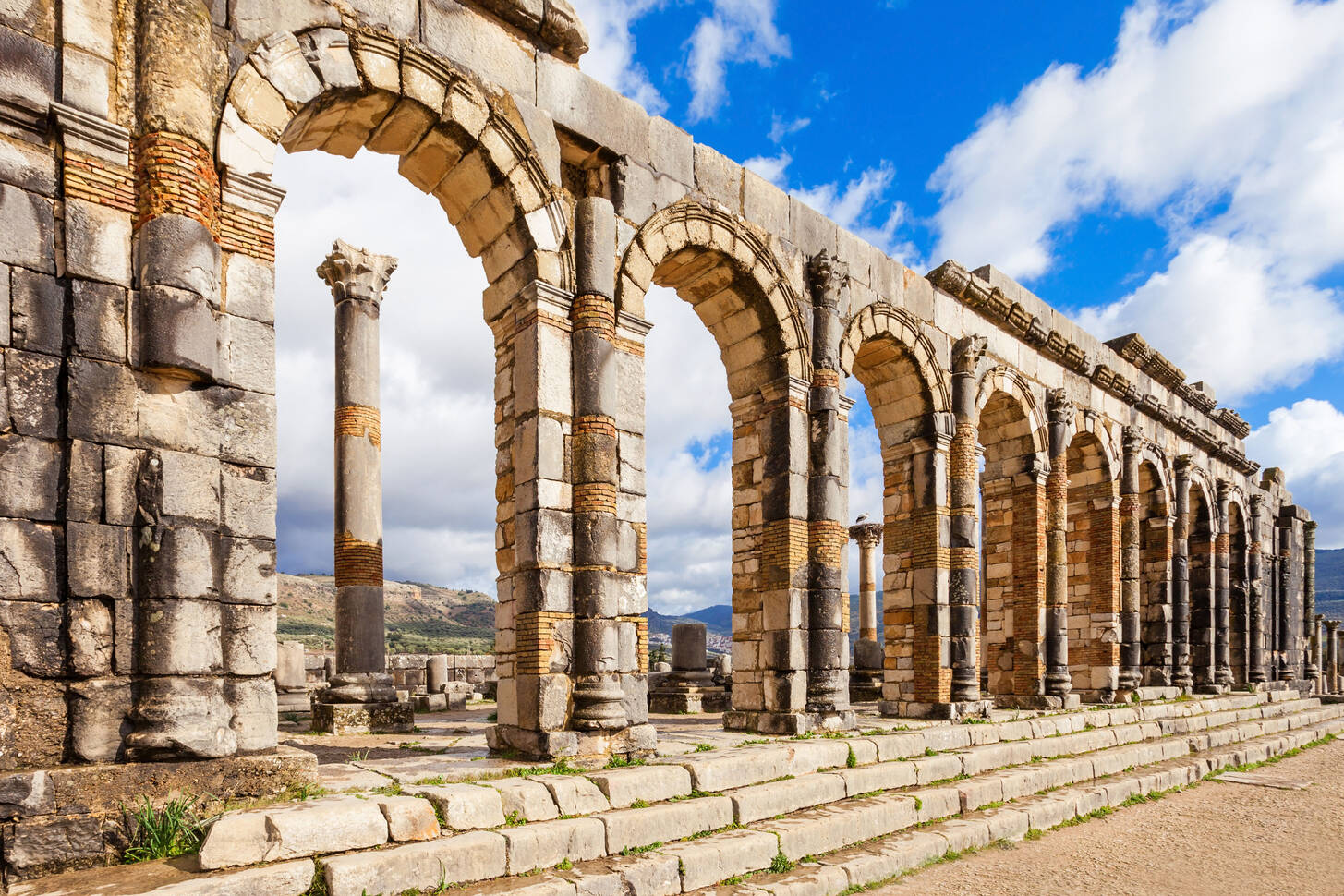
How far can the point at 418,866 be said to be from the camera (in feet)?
17.0

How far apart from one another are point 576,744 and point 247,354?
3911mm

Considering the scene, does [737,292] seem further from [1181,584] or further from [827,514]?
[1181,584]

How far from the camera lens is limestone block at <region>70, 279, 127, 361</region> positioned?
536cm

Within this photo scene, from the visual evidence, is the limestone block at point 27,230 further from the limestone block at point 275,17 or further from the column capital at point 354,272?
the column capital at point 354,272

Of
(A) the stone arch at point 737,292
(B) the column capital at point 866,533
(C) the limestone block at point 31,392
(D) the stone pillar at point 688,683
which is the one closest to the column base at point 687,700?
(D) the stone pillar at point 688,683

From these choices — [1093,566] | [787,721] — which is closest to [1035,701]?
[1093,566]

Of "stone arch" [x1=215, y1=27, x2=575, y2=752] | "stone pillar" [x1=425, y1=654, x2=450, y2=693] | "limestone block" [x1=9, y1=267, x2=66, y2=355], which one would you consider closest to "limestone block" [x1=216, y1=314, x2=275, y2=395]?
"limestone block" [x1=9, y1=267, x2=66, y2=355]

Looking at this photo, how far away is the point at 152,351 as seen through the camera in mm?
5480

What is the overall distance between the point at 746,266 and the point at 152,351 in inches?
252

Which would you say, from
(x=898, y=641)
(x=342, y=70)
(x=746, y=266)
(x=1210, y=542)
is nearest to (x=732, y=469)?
(x=746, y=266)

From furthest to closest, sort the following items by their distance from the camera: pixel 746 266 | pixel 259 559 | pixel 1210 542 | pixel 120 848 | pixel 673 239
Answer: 1. pixel 1210 542
2. pixel 746 266
3. pixel 673 239
4. pixel 259 559
5. pixel 120 848

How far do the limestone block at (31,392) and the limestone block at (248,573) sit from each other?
1159 millimetres

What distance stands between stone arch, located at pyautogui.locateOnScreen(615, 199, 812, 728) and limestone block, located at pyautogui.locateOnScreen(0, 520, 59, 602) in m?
6.12

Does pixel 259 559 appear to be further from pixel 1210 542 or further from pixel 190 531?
pixel 1210 542
